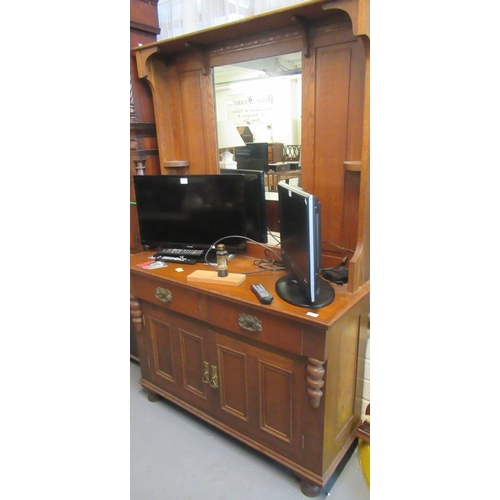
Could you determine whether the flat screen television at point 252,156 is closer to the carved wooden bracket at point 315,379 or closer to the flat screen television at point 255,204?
the flat screen television at point 255,204

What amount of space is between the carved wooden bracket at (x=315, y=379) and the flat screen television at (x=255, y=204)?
79cm

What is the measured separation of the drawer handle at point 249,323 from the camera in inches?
59.3

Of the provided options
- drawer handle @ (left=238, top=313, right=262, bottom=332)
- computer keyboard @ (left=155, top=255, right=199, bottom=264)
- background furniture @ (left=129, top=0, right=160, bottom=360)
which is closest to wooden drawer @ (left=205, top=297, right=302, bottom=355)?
drawer handle @ (left=238, top=313, right=262, bottom=332)

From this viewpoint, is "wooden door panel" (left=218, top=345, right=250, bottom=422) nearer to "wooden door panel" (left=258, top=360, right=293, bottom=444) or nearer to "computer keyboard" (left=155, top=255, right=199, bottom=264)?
"wooden door panel" (left=258, top=360, right=293, bottom=444)

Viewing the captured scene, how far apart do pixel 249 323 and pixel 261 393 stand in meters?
0.35

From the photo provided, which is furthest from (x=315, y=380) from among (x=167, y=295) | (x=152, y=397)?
(x=152, y=397)

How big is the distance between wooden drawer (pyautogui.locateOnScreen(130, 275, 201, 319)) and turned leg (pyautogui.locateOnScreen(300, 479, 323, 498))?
88 cm

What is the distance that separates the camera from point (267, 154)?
191 centimetres

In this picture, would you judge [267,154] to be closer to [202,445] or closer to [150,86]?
[150,86]

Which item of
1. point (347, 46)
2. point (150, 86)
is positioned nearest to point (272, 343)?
point (347, 46)
